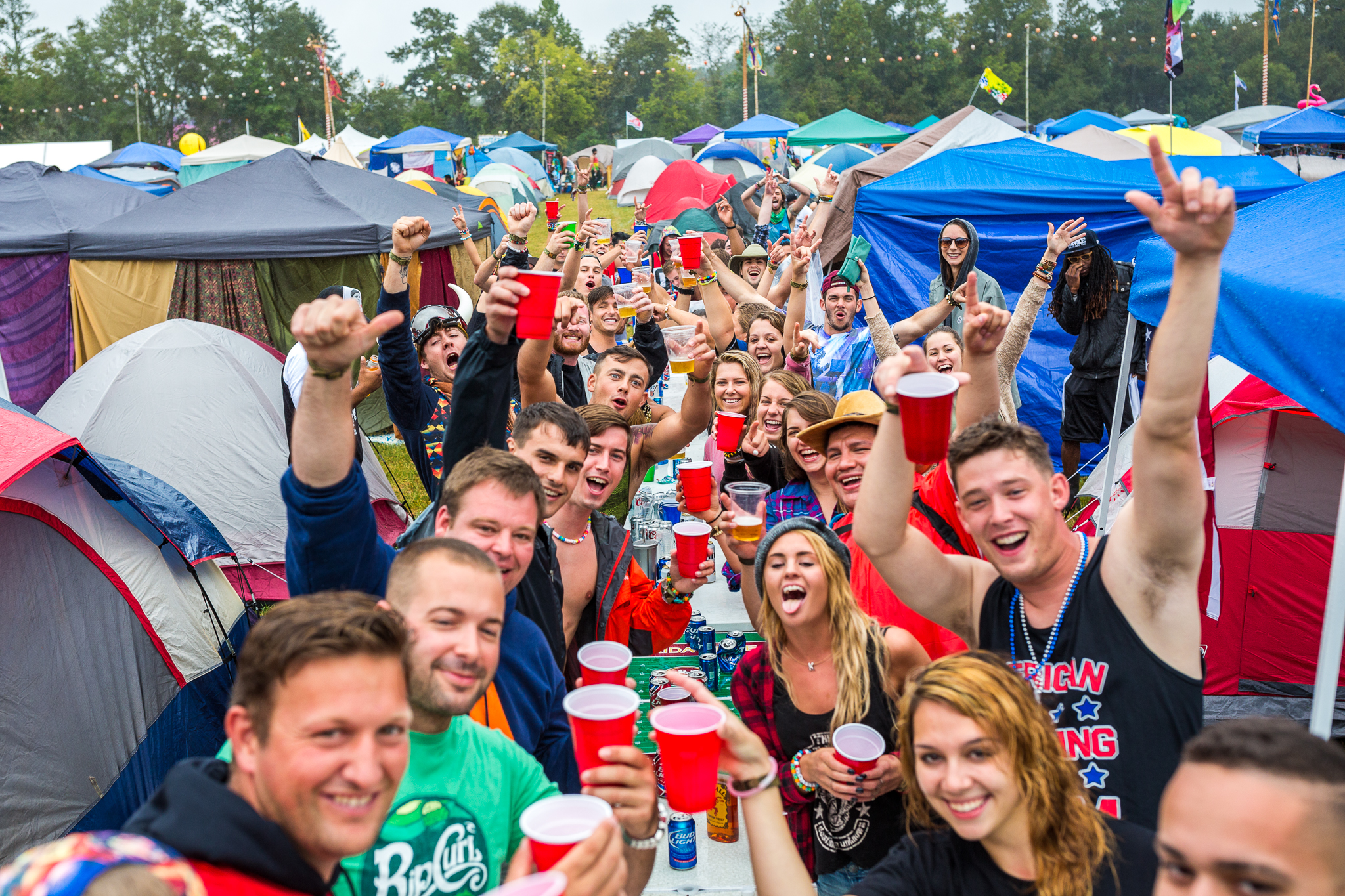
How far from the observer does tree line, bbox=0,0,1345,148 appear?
212 feet

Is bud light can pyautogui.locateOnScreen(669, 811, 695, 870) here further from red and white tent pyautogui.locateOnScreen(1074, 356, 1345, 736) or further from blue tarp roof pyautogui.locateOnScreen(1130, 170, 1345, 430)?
red and white tent pyautogui.locateOnScreen(1074, 356, 1345, 736)

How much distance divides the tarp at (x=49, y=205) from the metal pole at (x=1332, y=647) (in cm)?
1198

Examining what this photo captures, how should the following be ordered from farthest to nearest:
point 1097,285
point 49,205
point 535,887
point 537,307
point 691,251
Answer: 1. point 49,205
2. point 1097,285
3. point 691,251
4. point 537,307
5. point 535,887

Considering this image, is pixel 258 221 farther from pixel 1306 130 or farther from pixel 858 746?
pixel 1306 130

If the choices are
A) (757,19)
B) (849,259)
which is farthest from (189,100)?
(849,259)

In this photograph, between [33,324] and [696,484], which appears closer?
[696,484]

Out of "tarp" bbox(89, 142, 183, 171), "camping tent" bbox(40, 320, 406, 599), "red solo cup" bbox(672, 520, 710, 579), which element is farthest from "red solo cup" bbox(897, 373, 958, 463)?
"tarp" bbox(89, 142, 183, 171)

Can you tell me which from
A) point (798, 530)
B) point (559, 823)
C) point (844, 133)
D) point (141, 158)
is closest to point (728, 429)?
point (798, 530)

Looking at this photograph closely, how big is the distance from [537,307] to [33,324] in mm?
10300

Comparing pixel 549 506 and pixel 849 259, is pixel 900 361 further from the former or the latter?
pixel 849 259

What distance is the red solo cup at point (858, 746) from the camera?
2.39 meters

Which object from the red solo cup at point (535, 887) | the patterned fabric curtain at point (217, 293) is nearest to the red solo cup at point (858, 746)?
the red solo cup at point (535, 887)

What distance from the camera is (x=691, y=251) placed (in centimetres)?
687

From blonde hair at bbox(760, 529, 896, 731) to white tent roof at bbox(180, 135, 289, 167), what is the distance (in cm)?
2912
